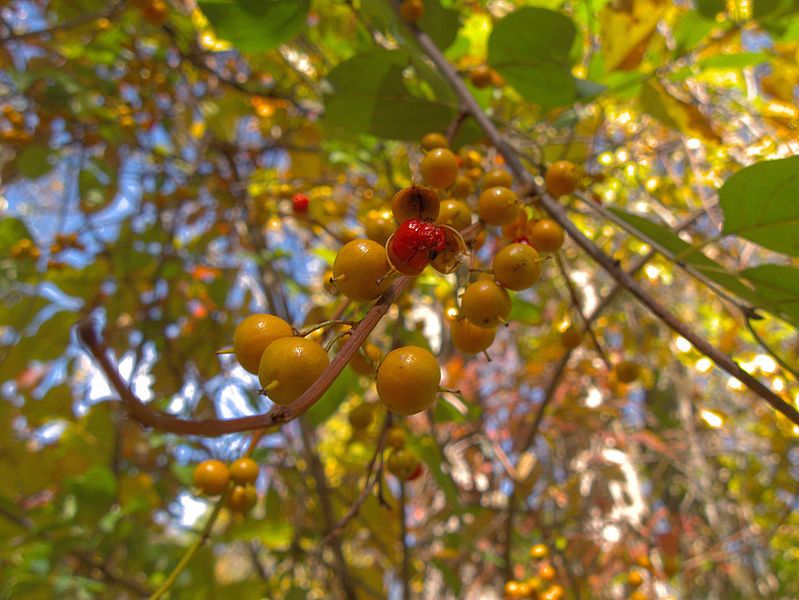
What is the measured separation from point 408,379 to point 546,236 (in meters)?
0.31

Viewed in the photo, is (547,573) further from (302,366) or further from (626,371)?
(302,366)

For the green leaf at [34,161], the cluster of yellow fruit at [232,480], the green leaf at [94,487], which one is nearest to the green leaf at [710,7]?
the cluster of yellow fruit at [232,480]

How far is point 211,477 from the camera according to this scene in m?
0.70

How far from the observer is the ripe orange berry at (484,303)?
532mm

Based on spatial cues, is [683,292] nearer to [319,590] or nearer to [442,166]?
[319,590]

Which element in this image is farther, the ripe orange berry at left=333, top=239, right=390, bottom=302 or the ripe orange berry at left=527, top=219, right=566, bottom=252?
the ripe orange berry at left=527, top=219, right=566, bottom=252

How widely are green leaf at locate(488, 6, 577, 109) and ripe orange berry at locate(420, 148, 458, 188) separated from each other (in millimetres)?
431

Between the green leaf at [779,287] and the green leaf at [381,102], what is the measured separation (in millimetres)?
535

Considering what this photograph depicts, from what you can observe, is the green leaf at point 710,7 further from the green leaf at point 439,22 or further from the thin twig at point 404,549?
the thin twig at point 404,549

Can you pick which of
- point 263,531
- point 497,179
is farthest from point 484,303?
point 263,531

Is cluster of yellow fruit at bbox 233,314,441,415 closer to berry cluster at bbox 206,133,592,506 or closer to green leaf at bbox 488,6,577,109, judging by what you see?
berry cluster at bbox 206,133,592,506

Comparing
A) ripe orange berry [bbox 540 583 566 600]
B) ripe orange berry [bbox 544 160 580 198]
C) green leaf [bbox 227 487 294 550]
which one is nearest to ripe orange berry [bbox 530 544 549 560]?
ripe orange berry [bbox 540 583 566 600]

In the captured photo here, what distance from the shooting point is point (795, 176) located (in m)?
0.65

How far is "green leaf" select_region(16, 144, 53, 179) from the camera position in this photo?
203cm
